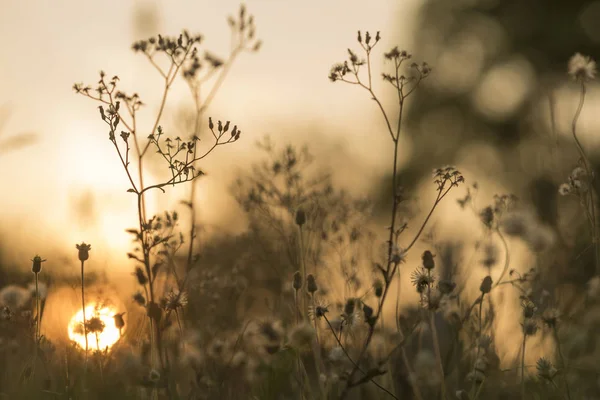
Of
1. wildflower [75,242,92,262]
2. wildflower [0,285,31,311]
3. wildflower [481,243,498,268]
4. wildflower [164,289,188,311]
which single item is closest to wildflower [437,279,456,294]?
wildflower [164,289,188,311]

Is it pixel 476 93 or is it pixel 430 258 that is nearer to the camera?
pixel 430 258

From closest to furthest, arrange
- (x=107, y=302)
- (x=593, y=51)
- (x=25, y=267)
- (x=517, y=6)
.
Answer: (x=107, y=302)
(x=25, y=267)
(x=593, y=51)
(x=517, y=6)

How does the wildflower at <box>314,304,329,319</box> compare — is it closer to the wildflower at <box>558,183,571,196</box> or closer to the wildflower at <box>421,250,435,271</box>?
the wildflower at <box>421,250,435,271</box>

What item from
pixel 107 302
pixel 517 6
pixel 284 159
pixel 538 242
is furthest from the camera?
pixel 517 6

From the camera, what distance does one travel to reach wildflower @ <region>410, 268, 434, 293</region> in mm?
3039

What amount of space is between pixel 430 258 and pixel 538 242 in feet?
3.15

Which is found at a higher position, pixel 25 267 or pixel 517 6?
pixel 517 6

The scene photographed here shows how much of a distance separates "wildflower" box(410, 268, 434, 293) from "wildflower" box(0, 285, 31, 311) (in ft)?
6.94

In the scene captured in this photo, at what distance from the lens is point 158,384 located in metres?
2.83

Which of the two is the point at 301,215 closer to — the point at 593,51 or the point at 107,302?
the point at 107,302

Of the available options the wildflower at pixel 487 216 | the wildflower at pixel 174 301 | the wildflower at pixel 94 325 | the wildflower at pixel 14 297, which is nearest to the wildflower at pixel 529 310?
the wildflower at pixel 487 216

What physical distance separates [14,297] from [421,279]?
2.24 m

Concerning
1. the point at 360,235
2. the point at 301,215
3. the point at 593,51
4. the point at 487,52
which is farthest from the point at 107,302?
the point at 487,52

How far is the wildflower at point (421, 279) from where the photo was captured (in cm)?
304
